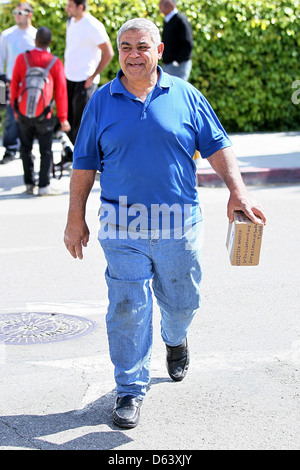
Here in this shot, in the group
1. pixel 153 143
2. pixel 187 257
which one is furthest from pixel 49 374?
pixel 153 143

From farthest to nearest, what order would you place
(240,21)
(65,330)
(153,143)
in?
(240,21), (65,330), (153,143)

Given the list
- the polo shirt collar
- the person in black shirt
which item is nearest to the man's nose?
the polo shirt collar

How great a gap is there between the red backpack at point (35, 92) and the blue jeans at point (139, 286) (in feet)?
18.6

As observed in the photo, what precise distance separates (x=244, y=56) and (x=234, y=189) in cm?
1192

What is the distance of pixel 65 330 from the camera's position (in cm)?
561

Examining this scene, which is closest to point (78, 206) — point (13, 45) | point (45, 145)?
point (45, 145)

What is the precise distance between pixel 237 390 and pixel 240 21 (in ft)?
Answer: 38.5

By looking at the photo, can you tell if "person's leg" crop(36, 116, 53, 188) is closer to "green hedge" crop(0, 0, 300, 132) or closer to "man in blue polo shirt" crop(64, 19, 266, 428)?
"green hedge" crop(0, 0, 300, 132)

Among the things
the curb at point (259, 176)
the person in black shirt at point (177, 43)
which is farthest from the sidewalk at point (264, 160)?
the person in black shirt at point (177, 43)

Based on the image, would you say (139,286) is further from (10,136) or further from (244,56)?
(244,56)

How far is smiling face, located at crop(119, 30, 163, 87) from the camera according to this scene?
13.9 ft

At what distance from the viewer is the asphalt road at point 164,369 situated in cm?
407

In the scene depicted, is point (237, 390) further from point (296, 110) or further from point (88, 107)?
point (296, 110)

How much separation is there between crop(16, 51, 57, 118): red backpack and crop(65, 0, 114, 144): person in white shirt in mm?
1100
